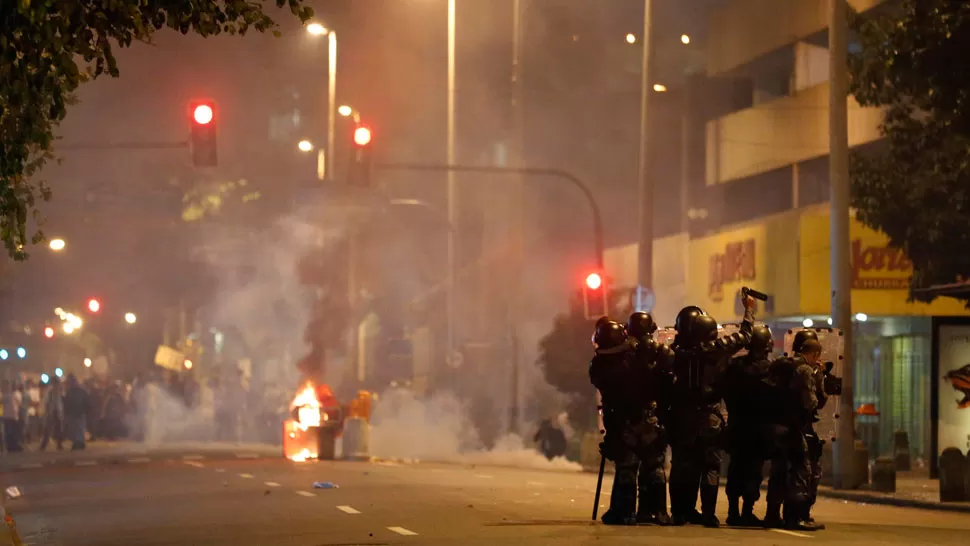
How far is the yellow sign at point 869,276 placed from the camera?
29.4 meters

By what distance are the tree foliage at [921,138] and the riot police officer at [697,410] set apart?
9231 millimetres

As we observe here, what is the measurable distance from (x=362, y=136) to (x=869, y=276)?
1001cm

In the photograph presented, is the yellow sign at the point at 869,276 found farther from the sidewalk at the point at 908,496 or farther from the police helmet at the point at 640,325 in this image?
the police helmet at the point at 640,325

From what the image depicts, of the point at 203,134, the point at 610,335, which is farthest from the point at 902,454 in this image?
the point at 610,335

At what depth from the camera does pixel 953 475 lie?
780 inches

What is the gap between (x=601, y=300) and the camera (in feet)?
90.3

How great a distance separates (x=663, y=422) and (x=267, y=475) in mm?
10309

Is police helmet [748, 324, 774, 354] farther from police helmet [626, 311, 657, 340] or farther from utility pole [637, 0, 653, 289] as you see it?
utility pole [637, 0, 653, 289]

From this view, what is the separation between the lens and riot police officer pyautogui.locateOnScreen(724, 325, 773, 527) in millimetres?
13523

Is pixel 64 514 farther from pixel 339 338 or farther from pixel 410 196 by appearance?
pixel 410 196

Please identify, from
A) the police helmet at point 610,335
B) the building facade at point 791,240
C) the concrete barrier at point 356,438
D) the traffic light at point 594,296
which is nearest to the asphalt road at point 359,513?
the police helmet at point 610,335

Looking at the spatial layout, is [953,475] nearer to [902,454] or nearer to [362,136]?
[902,454]

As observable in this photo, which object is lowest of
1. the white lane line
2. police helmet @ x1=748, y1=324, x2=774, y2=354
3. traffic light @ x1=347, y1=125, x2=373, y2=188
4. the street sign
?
the white lane line

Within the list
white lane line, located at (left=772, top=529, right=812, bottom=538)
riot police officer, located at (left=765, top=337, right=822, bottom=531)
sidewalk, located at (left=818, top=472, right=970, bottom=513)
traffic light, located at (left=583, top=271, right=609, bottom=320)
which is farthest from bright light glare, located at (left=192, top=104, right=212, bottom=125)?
white lane line, located at (left=772, top=529, right=812, bottom=538)
